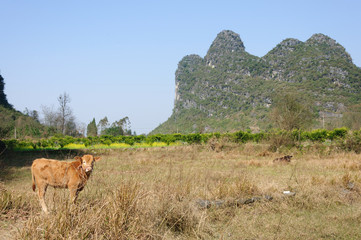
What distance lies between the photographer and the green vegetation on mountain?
77812 millimetres

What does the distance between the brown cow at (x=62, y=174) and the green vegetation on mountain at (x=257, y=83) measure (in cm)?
5737

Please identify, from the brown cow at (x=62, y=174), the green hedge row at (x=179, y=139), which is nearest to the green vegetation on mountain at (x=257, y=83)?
the green hedge row at (x=179, y=139)

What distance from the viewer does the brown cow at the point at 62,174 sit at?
17.1ft

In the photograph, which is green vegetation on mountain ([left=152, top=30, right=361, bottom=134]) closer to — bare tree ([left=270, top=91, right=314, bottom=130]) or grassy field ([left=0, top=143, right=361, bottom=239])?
bare tree ([left=270, top=91, right=314, bottom=130])

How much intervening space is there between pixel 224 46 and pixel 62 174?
134999 millimetres

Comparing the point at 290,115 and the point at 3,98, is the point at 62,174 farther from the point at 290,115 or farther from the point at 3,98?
the point at 3,98

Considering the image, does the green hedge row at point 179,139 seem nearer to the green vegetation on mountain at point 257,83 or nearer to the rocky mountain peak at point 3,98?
the rocky mountain peak at point 3,98

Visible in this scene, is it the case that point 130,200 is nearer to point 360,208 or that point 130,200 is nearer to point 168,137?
point 360,208

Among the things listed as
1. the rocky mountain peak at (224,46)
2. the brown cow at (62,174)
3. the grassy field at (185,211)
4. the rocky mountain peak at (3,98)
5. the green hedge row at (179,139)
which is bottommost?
the grassy field at (185,211)

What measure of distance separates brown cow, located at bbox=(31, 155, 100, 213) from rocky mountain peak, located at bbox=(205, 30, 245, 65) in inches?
5094

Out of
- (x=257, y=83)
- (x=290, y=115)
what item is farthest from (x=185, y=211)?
(x=257, y=83)

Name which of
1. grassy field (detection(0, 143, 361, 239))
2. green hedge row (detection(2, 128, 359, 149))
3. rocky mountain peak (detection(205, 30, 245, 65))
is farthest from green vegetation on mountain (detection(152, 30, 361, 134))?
grassy field (detection(0, 143, 361, 239))

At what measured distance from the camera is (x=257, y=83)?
10225 cm

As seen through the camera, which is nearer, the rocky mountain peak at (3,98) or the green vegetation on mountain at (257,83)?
the rocky mountain peak at (3,98)
